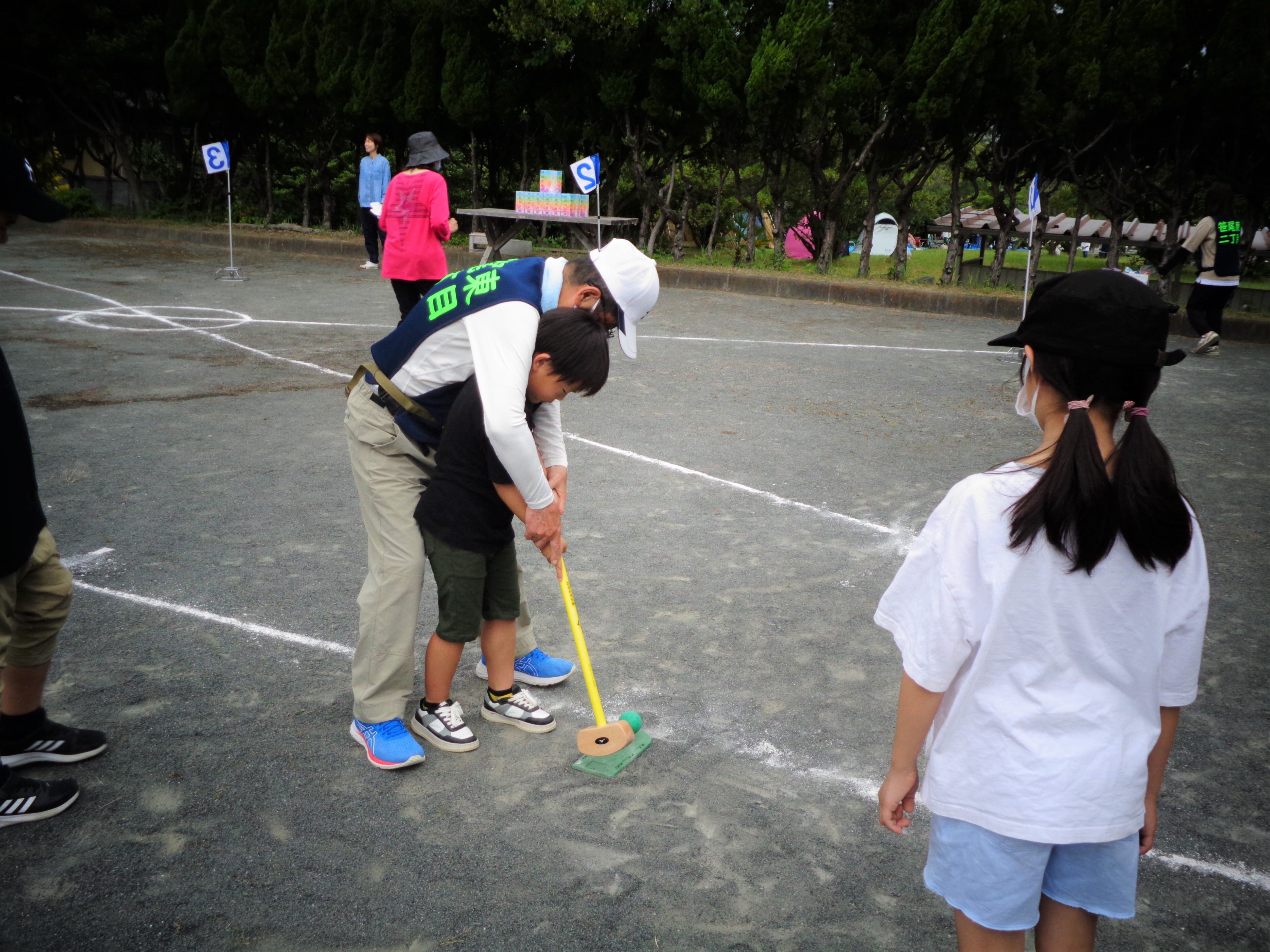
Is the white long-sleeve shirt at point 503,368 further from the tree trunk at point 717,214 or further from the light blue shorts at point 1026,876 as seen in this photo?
the tree trunk at point 717,214

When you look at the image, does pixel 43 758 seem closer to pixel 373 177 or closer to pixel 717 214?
pixel 373 177

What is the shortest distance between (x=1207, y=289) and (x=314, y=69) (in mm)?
16469

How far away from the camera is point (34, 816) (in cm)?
260

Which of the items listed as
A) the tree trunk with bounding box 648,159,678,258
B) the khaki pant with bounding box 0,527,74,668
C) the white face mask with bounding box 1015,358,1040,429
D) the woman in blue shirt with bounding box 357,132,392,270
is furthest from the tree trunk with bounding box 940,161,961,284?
the khaki pant with bounding box 0,527,74,668

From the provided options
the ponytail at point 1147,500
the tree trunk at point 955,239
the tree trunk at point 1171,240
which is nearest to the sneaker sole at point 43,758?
the ponytail at point 1147,500

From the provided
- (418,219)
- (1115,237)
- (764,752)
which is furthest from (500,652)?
(1115,237)

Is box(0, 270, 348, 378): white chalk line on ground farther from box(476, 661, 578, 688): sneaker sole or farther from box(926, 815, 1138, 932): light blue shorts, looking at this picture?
box(926, 815, 1138, 932): light blue shorts

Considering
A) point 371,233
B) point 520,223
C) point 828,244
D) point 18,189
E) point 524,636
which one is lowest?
point 524,636

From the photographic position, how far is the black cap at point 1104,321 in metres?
1.50

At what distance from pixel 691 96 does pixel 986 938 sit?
51.9ft

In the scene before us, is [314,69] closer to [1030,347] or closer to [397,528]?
[397,528]

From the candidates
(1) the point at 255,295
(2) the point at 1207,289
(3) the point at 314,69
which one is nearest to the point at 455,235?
(3) the point at 314,69

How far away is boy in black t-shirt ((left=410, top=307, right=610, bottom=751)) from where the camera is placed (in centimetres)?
275

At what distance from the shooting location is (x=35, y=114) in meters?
23.8
